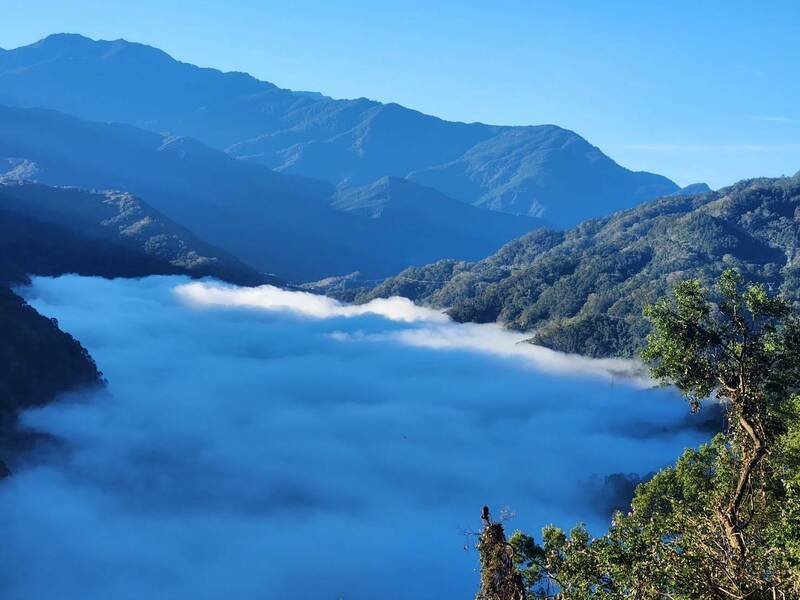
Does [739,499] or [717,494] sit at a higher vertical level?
[717,494]

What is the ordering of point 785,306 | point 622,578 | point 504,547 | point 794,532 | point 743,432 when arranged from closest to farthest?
point 794,532 → point 504,547 → point 622,578 → point 743,432 → point 785,306

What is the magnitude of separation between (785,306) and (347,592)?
167 meters

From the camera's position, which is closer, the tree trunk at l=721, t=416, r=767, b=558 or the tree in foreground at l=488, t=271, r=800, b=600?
the tree in foreground at l=488, t=271, r=800, b=600

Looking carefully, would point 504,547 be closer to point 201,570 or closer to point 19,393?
point 201,570

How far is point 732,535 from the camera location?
2630cm

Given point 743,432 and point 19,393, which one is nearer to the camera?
point 743,432

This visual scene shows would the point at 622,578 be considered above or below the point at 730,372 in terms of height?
below

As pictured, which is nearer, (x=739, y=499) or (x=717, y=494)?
(x=739, y=499)

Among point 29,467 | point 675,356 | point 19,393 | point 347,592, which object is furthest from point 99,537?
point 675,356

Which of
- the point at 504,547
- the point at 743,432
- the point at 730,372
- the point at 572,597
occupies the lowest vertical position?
the point at 572,597

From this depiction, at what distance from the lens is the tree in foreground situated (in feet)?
84.1

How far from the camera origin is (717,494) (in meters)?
36.5

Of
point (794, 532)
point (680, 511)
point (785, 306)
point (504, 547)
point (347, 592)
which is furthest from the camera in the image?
point (347, 592)

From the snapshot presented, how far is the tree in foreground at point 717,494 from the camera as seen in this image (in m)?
25.6
